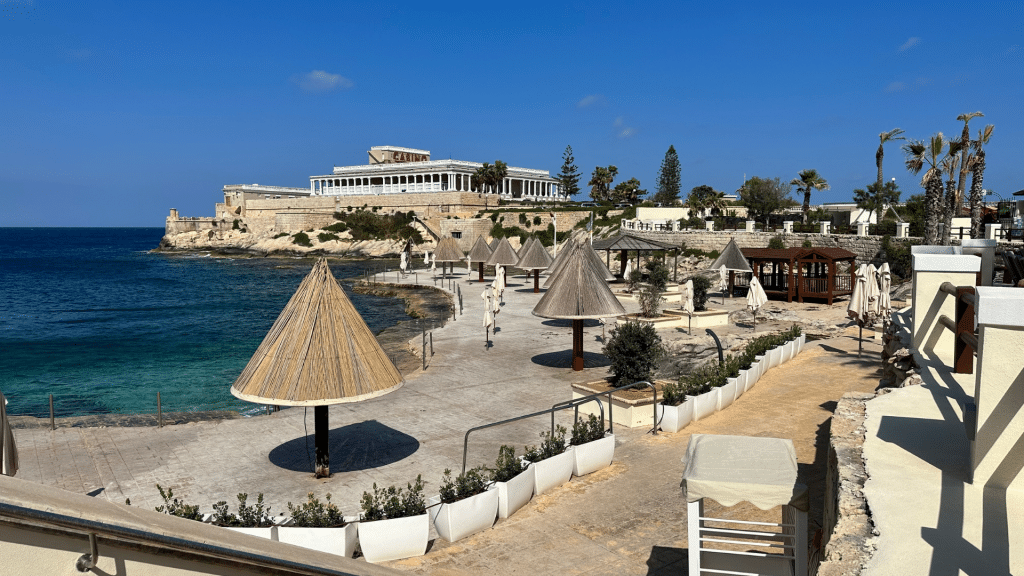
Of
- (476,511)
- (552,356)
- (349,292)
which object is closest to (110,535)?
(476,511)

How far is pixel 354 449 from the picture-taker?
11.0 metres

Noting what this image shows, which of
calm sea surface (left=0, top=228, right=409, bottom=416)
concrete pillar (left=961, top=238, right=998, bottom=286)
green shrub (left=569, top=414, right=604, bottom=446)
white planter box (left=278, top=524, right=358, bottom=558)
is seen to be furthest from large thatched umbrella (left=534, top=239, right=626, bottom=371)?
white planter box (left=278, top=524, right=358, bottom=558)

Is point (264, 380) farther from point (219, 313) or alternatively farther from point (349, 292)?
point (349, 292)

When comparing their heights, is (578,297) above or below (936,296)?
below

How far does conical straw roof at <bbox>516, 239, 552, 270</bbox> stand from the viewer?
3247 cm

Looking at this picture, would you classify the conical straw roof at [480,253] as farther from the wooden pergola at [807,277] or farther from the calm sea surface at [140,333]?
the wooden pergola at [807,277]

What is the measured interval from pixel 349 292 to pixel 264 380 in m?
34.4

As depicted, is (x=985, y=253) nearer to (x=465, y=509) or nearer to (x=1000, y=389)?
(x=1000, y=389)

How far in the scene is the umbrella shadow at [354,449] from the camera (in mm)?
10352

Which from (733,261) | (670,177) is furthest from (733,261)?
(670,177)

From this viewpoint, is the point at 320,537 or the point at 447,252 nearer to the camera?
the point at 320,537

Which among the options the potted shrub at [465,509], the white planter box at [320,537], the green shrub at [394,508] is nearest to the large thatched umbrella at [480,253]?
the potted shrub at [465,509]

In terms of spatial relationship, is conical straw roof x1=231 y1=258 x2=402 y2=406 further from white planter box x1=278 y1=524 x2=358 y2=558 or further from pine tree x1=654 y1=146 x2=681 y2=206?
pine tree x1=654 y1=146 x2=681 y2=206

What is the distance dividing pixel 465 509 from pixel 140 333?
2961cm
